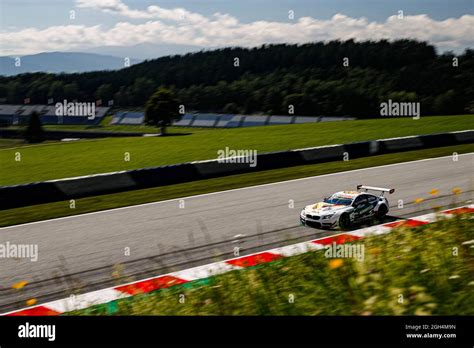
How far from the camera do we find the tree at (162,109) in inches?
960

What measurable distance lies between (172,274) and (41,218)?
266 inches

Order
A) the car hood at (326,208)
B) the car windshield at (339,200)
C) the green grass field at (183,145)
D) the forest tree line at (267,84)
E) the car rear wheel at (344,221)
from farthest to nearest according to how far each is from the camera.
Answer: the green grass field at (183,145), the forest tree line at (267,84), the car windshield at (339,200), the car hood at (326,208), the car rear wheel at (344,221)

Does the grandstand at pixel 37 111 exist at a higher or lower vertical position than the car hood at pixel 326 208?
higher

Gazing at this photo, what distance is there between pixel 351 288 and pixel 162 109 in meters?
23.6

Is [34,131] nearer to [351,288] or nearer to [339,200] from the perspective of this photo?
[339,200]

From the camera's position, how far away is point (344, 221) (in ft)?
42.3

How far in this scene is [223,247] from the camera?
11.9 metres

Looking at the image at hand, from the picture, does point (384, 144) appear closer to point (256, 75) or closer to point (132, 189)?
point (256, 75)

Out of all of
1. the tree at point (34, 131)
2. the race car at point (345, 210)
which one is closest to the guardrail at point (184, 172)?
the race car at point (345, 210)

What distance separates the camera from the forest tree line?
1614 centimetres

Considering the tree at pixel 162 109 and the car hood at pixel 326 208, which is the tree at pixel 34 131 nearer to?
the tree at pixel 162 109

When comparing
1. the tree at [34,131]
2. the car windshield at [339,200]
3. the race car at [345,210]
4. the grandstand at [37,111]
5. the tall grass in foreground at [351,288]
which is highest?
the grandstand at [37,111]

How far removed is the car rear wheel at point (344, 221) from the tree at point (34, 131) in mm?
17914

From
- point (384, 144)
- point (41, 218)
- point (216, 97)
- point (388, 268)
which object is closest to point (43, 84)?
point (216, 97)
